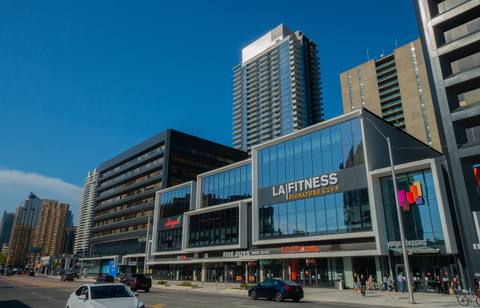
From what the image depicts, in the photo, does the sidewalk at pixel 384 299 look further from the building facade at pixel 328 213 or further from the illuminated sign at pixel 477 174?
the illuminated sign at pixel 477 174

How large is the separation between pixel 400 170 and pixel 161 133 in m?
70.9

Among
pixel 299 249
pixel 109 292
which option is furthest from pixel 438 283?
pixel 109 292

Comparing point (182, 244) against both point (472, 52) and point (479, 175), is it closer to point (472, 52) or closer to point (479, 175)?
point (479, 175)

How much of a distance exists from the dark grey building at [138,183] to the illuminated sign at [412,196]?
208ft

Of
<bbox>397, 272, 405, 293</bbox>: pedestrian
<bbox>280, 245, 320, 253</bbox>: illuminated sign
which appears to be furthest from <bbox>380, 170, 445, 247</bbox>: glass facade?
<bbox>280, 245, 320, 253</bbox>: illuminated sign

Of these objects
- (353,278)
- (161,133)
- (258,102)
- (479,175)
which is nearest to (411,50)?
(258,102)

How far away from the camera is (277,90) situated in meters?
152

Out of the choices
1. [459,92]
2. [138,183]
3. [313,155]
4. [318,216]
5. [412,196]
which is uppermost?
[138,183]

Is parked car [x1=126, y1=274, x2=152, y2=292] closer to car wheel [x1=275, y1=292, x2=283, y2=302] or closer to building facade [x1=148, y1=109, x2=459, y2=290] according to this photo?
car wheel [x1=275, y1=292, x2=283, y2=302]

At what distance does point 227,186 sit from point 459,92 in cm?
3668

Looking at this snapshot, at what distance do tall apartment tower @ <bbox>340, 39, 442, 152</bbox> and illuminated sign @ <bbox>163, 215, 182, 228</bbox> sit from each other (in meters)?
71.9

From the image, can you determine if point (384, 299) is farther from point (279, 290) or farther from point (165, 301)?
point (165, 301)

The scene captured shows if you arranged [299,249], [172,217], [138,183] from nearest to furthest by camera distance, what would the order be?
[299,249], [172,217], [138,183]

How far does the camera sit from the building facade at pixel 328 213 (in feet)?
111
